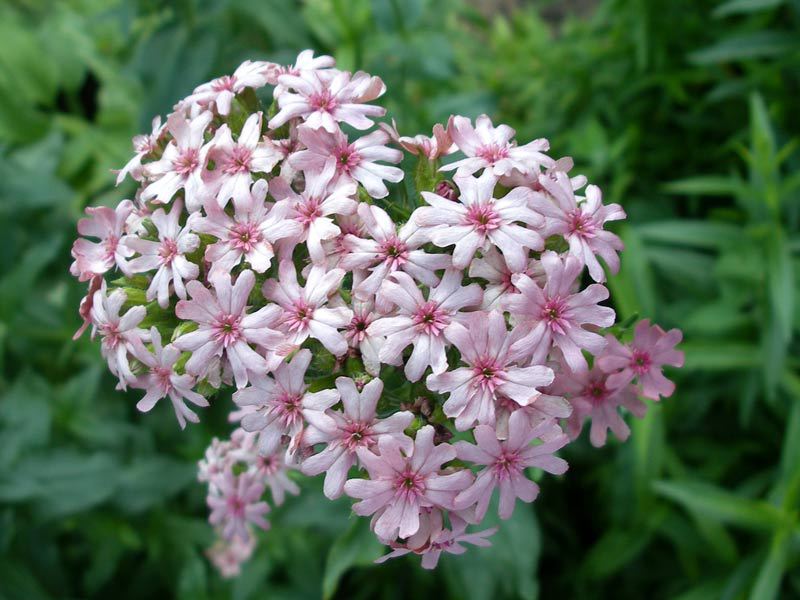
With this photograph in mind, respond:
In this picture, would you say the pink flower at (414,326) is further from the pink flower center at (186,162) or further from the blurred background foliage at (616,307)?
the blurred background foliage at (616,307)

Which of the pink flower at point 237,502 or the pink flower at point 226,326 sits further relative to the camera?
the pink flower at point 237,502

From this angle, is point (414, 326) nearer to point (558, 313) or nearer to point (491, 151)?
point (558, 313)

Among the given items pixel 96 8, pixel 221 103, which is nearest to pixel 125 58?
pixel 96 8

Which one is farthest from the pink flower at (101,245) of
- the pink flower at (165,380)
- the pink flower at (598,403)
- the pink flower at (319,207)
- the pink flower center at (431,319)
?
the pink flower at (598,403)

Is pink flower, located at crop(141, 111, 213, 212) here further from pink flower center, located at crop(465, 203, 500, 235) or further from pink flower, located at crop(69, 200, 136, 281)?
pink flower center, located at crop(465, 203, 500, 235)

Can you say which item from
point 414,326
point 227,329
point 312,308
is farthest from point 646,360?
point 227,329

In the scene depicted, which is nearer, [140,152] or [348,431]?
[348,431]

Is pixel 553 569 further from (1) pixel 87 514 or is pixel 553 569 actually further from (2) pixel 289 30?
(2) pixel 289 30
